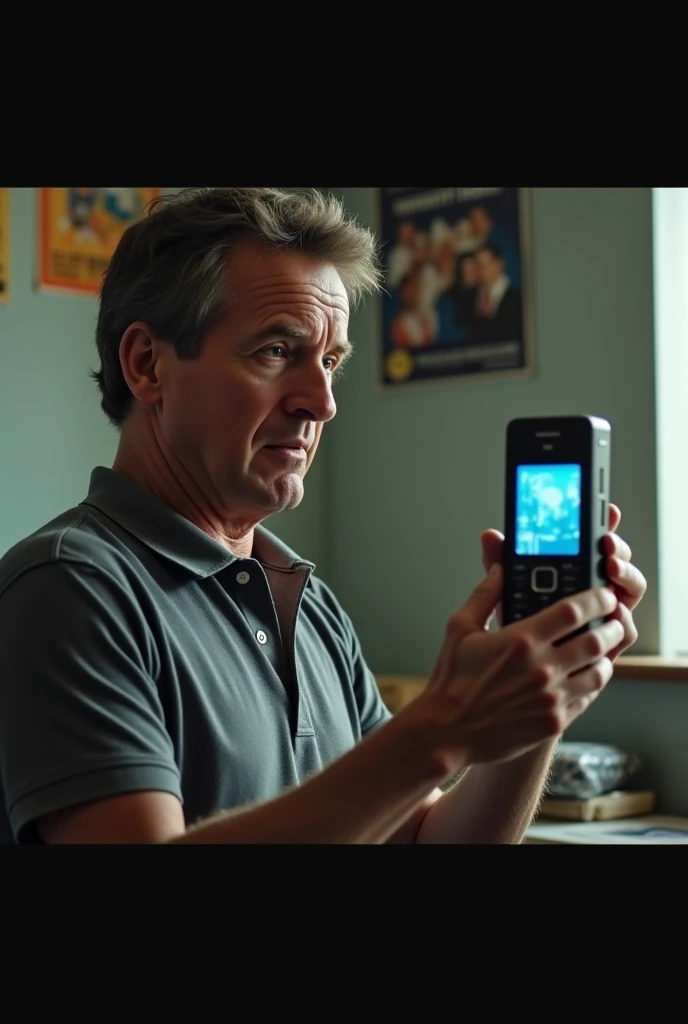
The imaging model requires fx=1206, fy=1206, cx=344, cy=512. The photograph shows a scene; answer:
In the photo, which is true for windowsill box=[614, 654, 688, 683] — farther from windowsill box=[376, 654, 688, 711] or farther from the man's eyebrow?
the man's eyebrow

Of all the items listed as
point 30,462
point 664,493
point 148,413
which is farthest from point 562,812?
point 148,413

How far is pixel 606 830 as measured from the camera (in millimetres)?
2098

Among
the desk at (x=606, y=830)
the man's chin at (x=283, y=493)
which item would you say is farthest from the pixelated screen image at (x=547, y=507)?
the desk at (x=606, y=830)

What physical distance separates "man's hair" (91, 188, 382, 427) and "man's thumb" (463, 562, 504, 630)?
1.10ft

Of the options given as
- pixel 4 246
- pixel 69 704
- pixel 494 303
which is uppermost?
pixel 4 246

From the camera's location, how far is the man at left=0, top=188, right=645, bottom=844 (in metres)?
0.70

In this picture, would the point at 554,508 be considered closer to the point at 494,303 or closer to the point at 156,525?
the point at 156,525

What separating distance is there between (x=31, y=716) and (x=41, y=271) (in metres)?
1.96

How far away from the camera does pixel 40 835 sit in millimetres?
769

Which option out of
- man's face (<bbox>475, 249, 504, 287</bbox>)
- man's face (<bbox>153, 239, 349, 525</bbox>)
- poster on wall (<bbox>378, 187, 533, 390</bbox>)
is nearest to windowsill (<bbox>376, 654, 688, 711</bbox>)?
poster on wall (<bbox>378, 187, 533, 390</bbox>)

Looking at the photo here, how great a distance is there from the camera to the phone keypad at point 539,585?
2.58 ft

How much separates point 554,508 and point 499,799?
10.7 inches

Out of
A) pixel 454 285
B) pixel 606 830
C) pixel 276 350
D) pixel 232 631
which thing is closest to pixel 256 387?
pixel 276 350
